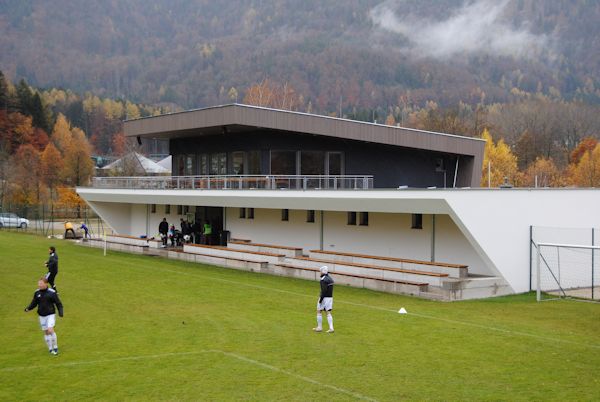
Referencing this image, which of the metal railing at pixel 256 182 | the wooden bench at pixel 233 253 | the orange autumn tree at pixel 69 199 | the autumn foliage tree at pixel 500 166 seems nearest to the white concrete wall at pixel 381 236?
the metal railing at pixel 256 182

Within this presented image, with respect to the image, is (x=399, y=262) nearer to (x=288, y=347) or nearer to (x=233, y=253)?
(x=233, y=253)

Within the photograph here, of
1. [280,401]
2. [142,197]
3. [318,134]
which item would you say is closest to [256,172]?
[318,134]

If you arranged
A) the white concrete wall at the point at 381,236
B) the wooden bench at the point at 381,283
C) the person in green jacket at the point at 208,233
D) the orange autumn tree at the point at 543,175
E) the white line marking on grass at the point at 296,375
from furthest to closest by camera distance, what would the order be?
the orange autumn tree at the point at 543,175, the person in green jacket at the point at 208,233, the white concrete wall at the point at 381,236, the wooden bench at the point at 381,283, the white line marking on grass at the point at 296,375

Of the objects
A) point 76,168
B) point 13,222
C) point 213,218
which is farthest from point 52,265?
point 76,168

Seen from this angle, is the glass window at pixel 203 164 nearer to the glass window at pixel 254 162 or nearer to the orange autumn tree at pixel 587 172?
the glass window at pixel 254 162

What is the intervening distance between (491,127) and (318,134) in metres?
69.1

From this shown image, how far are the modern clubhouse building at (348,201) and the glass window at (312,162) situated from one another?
2.1 inches

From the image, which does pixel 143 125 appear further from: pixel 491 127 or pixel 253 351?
pixel 491 127

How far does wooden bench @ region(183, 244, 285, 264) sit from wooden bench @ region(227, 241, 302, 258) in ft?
2.68

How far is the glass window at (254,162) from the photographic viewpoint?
3703cm

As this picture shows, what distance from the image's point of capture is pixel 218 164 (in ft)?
134

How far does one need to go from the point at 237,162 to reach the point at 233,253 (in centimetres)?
637

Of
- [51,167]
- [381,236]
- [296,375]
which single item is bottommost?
[296,375]

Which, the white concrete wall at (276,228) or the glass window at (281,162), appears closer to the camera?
the white concrete wall at (276,228)
